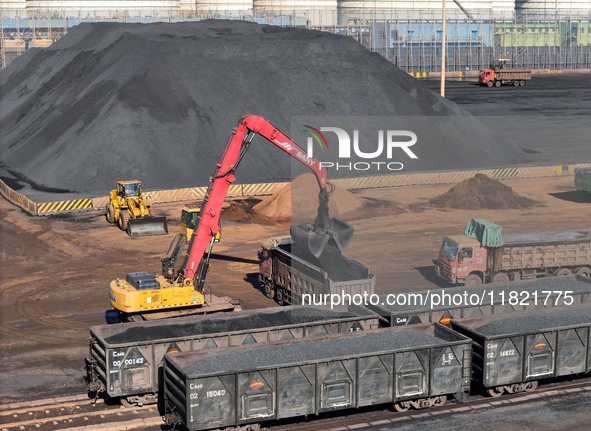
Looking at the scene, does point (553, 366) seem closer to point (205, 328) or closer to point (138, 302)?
point (205, 328)

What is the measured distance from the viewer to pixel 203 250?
33.5 metres

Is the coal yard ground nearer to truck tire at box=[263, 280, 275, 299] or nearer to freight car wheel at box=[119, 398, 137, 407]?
freight car wheel at box=[119, 398, 137, 407]

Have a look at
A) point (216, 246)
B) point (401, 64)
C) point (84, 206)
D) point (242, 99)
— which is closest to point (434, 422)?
point (216, 246)

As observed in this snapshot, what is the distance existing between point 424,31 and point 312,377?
121 m

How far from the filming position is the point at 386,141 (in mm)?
66688

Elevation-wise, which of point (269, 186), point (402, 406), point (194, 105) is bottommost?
point (402, 406)

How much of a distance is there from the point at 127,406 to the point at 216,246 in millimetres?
20199

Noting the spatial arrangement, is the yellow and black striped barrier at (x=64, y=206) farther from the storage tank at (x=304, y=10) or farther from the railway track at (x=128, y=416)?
the storage tank at (x=304, y=10)

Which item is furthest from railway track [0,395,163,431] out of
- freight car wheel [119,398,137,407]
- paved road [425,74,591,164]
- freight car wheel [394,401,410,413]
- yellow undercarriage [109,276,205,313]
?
paved road [425,74,591,164]

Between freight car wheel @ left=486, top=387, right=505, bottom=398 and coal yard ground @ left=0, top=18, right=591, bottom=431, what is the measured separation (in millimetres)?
897

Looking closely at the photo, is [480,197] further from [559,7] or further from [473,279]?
[559,7]

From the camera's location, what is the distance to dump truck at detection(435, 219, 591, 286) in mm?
38094

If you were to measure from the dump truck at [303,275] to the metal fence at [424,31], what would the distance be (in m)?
87.5

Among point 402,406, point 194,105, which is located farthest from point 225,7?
point 402,406
